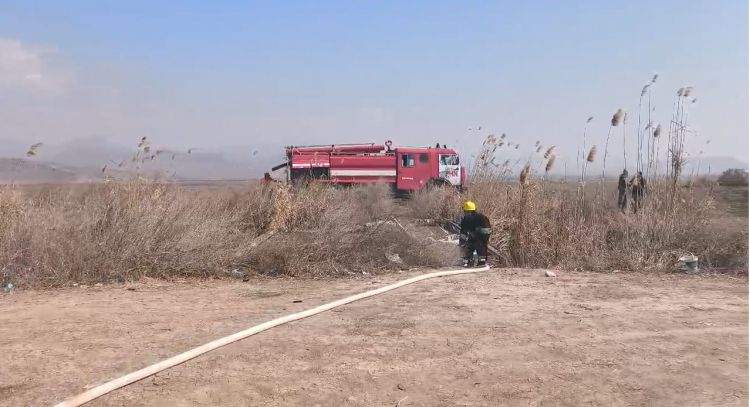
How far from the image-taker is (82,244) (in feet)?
26.1

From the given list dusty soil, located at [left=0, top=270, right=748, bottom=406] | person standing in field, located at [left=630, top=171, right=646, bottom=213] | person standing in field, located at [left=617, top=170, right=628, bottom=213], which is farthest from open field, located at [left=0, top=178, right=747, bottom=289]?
dusty soil, located at [left=0, top=270, right=748, bottom=406]

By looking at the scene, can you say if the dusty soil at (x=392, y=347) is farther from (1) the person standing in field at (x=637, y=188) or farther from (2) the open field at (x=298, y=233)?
(1) the person standing in field at (x=637, y=188)

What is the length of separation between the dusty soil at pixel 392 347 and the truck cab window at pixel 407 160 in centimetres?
2034

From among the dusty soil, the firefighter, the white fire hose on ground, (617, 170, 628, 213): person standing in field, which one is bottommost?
the dusty soil

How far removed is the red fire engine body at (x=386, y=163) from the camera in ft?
89.3

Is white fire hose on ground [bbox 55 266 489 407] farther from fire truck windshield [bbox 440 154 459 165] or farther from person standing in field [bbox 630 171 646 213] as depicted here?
fire truck windshield [bbox 440 154 459 165]

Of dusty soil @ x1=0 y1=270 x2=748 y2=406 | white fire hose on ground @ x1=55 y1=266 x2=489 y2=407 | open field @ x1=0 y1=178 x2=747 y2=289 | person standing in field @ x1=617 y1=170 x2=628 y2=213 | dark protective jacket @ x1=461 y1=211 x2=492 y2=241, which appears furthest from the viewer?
person standing in field @ x1=617 y1=170 x2=628 y2=213

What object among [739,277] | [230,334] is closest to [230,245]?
[230,334]

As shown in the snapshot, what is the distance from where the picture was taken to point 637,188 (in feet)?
39.7

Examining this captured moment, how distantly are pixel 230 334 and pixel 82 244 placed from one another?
12.4 feet

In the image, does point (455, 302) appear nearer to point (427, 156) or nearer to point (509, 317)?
point (509, 317)

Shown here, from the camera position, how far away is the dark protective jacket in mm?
9969

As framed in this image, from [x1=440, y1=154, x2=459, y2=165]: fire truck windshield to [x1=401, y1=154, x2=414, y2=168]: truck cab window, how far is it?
1.53 metres

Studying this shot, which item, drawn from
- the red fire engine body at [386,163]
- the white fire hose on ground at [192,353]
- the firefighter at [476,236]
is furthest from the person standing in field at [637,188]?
the red fire engine body at [386,163]
